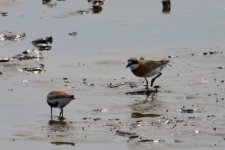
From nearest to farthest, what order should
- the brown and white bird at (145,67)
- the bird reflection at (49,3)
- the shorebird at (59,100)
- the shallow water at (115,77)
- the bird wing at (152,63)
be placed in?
the shallow water at (115,77), the shorebird at (59,100), the brown and white bird at (145,67), the bird wing at (152,63), the bird reflection at (49,3)

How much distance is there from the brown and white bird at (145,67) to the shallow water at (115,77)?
0.27 m

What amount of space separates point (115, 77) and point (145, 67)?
36.1 inches

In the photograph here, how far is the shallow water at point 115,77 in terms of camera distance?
16.4 meters

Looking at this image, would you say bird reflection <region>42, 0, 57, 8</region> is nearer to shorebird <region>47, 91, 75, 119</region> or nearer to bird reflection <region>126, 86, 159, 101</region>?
bird reflection <region>126, 86, 159, 101</region>

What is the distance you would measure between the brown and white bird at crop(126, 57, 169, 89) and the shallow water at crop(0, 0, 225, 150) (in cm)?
27

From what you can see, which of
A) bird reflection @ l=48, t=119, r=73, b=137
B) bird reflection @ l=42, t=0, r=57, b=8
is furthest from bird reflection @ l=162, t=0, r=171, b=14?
bird reflection @ l=48, t=119, r=73, b=137

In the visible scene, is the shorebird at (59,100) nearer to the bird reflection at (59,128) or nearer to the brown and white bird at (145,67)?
the bird reflection at (59,128)

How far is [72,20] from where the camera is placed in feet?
92.5

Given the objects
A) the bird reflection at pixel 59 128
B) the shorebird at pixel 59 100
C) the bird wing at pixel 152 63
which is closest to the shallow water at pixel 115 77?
the bird reflection at pixel 59 128

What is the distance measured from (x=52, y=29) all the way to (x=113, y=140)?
11.1m

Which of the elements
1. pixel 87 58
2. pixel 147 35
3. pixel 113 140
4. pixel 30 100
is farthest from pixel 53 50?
pixel 113 140

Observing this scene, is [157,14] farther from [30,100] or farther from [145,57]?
[30,100]

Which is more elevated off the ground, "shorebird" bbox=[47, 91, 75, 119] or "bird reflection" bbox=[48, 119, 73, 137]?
"shorebird" bbox=[47, 91, 75, 119]

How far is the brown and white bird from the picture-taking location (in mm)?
20516
